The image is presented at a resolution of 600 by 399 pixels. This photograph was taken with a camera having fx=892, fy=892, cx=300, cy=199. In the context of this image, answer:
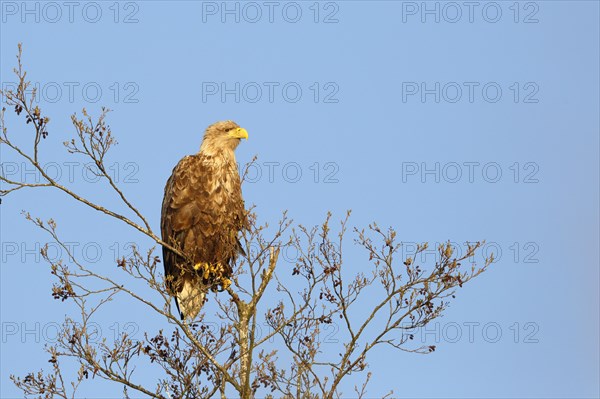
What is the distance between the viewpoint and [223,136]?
36.9 ft

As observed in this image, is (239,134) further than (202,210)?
Yes

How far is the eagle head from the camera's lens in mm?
11180

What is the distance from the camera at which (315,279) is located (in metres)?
8.62

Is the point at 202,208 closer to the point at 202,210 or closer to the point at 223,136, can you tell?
the point at 202,210

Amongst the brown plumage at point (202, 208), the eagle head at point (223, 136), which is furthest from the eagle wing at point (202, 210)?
the eagle head at point (223, 136)

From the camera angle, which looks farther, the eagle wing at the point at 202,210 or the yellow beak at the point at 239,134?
the yellow beak at the point at 239,134

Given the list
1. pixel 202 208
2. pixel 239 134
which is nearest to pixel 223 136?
pixel 239 134

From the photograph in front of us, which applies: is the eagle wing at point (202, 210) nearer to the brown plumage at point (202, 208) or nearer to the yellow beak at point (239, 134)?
the brown plumage at point (202, 208)

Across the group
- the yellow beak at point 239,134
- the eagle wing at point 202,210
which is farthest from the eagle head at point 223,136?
the eagle wing at point 202,210

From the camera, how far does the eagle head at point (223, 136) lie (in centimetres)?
1118

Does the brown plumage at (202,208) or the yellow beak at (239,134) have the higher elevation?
the yellow beak at (239,134)

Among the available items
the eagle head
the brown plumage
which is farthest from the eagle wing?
the eagle head

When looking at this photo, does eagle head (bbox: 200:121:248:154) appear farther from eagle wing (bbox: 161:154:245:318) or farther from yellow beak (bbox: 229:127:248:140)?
eagle wing (bbox: 161:154:245:318)

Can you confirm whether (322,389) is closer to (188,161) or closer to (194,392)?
(194,392)
